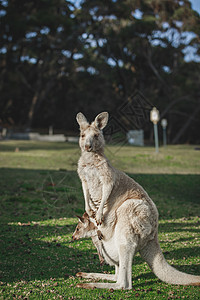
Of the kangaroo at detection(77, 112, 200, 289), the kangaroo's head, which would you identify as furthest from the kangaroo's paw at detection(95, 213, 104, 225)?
the kangaroo's head

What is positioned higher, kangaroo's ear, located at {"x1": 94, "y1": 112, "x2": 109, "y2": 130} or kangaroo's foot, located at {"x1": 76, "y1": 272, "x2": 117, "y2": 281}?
kangaroo's ear, located at {"x1": 94, "y1": 112, "x2": 109, "y2": 130}

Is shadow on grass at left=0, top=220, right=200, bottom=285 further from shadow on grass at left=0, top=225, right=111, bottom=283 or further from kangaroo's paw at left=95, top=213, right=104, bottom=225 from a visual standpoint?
kangaroo's paw at left=95, top=213, right=104, bottom=225

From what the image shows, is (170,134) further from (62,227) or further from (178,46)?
(62,227)

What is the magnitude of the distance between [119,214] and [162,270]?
0.70 meters

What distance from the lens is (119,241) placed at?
313 cm

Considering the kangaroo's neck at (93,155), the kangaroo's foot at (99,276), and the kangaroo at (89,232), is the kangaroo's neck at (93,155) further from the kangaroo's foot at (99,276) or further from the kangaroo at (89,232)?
the kangaroo's foot at (99,276)

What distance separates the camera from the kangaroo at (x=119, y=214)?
3.12 m

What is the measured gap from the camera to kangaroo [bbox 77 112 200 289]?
312 centimetres

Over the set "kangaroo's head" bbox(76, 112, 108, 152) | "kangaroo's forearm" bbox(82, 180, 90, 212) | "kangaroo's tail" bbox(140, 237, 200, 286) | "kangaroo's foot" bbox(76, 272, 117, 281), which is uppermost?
"kangaroo's head" bbox(76, 112, 108, 152)

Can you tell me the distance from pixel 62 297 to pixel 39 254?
4.90 feet

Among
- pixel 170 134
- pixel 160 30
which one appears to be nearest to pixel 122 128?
pixel 160 30

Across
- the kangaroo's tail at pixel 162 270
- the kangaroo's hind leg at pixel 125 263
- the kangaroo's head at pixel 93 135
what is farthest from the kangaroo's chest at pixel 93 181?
the kangaroo's tail at pixel 162 270

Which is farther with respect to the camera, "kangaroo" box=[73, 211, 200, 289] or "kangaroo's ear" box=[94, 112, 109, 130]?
"kangaroo's ear" box=[94, 112, 109, 130]

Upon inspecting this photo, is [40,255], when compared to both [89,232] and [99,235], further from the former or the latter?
[99,235]
